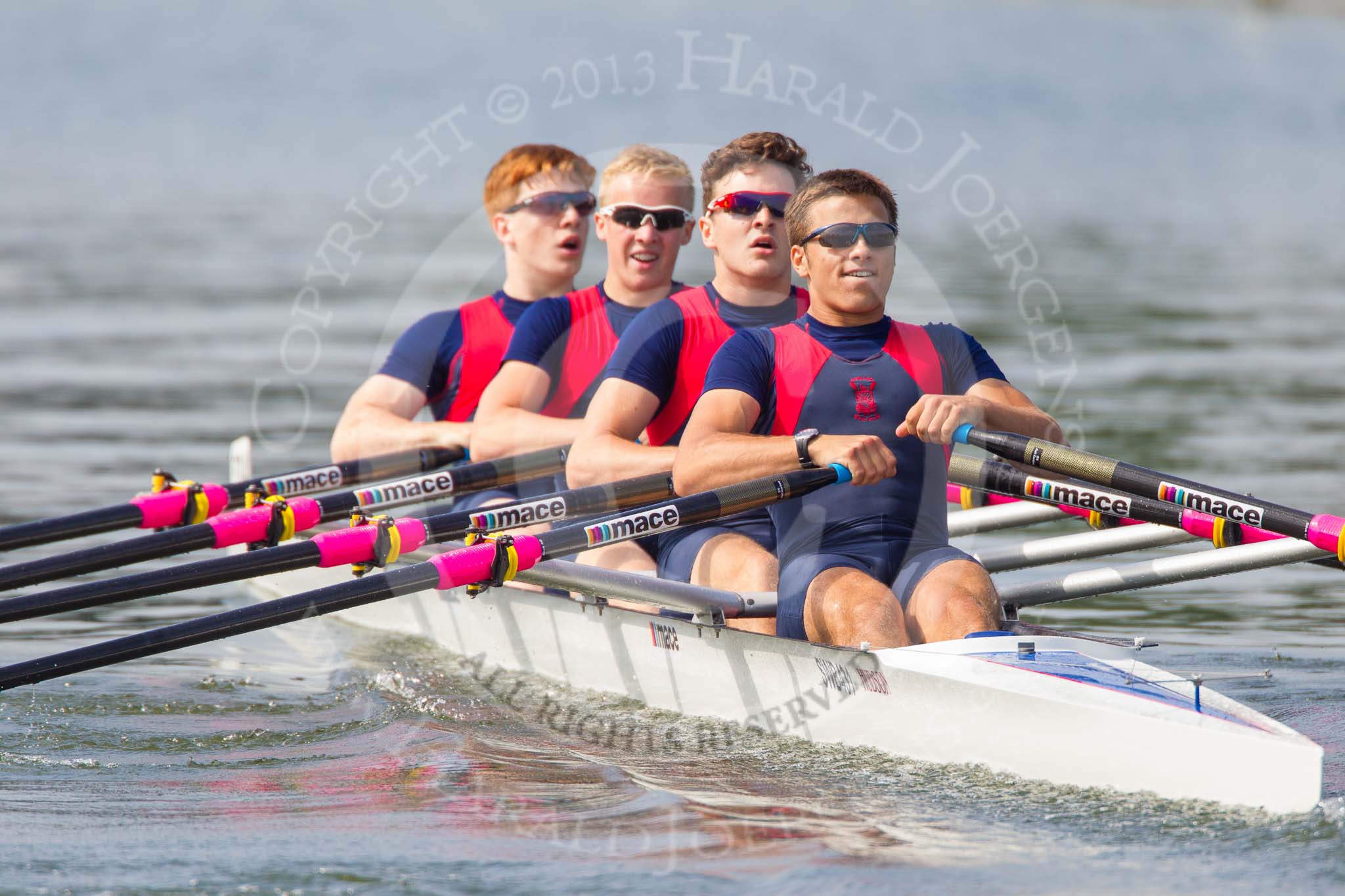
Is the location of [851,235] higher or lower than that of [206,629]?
higher

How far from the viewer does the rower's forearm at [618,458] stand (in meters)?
6.33

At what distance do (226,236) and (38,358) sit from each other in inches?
371

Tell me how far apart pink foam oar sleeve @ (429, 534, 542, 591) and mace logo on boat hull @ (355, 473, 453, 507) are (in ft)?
5.28

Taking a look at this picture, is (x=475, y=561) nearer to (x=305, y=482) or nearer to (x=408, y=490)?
(x=408, y=490)

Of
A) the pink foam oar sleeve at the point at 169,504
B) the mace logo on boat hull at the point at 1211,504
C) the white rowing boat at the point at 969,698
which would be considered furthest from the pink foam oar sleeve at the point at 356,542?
the mace logo on boat hull at the point at 1211,504

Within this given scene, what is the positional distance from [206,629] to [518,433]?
228cm

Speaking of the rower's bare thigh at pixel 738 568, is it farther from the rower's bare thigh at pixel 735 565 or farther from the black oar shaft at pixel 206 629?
the black oar shaft at pixel 206 629

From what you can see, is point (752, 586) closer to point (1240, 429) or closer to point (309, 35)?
point (1240, 429)

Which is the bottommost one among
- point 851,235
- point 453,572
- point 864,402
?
point 453,572

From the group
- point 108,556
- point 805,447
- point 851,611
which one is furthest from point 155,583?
point 851,611

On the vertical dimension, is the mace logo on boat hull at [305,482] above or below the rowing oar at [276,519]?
above

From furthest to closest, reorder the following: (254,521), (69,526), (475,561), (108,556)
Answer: (69,526) → (254,521) → (108,556) → (475,561)

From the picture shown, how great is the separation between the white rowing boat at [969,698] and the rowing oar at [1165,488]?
598 mm

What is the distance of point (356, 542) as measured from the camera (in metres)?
6.04
